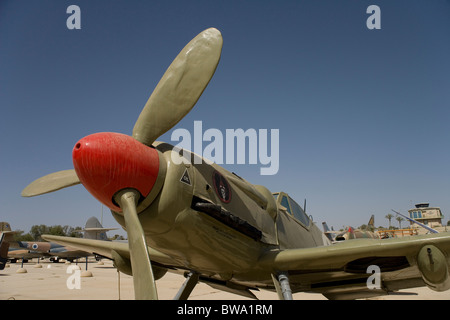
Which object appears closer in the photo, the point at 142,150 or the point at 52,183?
the point at 142,150

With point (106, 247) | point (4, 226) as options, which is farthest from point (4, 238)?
point (106, 247)

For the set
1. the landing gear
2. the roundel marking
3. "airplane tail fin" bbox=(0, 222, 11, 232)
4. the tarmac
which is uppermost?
the roundel marking

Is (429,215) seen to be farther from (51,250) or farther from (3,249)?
(3,249)

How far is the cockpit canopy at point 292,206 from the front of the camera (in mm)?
5677

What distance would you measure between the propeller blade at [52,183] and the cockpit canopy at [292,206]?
3.54 m

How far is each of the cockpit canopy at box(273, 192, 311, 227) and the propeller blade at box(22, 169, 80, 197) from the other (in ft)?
11.6

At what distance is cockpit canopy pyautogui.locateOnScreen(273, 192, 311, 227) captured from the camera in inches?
224

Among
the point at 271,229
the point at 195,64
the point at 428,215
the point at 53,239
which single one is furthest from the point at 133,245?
the point at 428,215

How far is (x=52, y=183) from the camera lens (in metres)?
4.09

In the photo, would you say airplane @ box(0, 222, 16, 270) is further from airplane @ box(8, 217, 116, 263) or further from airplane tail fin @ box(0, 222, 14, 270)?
airplane @ box(8, 217, 116, 263)

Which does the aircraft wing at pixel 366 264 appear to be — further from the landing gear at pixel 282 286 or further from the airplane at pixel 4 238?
the airplane at pixel 4 238

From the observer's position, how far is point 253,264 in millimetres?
4359

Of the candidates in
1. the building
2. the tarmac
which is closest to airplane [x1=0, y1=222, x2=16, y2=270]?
the tarmac

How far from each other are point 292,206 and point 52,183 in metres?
4.35
